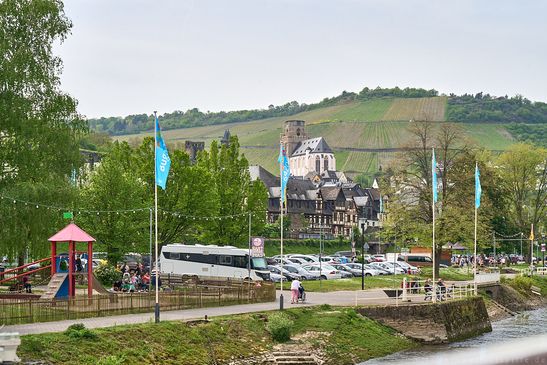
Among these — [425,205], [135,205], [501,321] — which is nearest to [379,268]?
[425,205]

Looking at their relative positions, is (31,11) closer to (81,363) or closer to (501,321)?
(81,363)

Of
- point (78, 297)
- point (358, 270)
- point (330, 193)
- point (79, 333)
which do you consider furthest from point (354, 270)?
point (330, 193)

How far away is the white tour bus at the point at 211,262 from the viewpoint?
243 feet

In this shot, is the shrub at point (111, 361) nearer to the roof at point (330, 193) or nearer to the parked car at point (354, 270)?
the parked car at point (354, 270)

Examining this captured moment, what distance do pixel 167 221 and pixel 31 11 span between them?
96.5ft

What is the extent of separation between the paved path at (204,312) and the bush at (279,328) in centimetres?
351

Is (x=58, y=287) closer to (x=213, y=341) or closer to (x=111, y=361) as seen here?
(x=213, y=341)

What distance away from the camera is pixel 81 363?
32.3 metres

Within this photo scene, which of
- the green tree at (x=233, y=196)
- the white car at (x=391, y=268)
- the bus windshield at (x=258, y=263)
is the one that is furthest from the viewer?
the white car at (x=391, y=268)

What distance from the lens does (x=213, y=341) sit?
40.1m

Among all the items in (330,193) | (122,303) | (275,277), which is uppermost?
(330,193)

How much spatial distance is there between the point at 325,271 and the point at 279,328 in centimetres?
4349

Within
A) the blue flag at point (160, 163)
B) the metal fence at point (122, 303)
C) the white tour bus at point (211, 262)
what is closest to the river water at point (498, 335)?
the metal fence at point (122, 303)

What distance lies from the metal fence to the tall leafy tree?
287 inches
